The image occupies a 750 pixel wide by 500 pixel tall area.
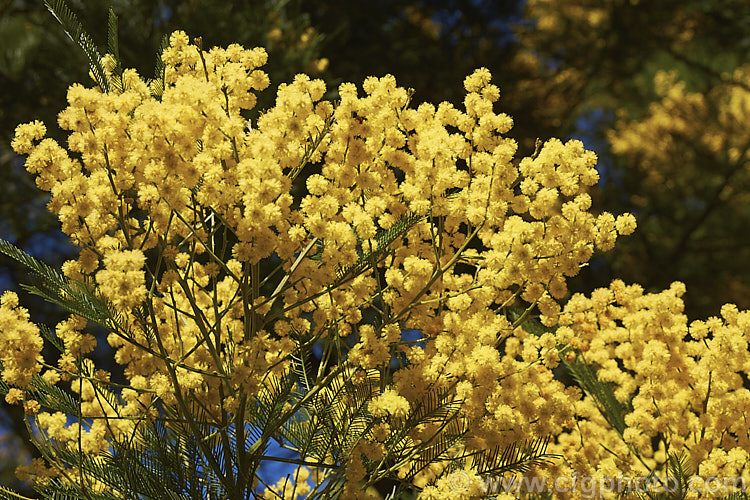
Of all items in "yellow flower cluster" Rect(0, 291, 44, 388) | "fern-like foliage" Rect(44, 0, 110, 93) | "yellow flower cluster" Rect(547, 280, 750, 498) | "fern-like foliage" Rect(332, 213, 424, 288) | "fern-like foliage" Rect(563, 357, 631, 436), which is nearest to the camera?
"yellow flower cluster" Rect(0, 291, 44, 388)

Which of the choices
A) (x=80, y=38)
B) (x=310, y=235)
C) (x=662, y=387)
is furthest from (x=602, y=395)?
(x=80, y=38)

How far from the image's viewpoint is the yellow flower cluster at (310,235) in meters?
1.59

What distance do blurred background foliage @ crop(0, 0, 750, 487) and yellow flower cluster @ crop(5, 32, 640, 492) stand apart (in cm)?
125

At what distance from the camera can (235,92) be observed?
5.83 feet

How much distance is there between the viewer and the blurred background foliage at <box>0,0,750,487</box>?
3.82m

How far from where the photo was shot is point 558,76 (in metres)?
6.18

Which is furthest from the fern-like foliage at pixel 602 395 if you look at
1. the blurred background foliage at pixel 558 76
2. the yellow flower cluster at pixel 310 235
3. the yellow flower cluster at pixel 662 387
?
the blurred background foliage at pixel 558 76

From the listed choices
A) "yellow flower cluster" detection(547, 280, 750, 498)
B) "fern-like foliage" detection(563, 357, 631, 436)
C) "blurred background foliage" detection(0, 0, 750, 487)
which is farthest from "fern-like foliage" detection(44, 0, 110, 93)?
"fern-like foliage" detection(563, 357, 631, 436)

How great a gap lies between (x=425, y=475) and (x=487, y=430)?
43 cm

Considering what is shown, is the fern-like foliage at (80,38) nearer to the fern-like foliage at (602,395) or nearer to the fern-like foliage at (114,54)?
the fern-like foliage at (114,54)

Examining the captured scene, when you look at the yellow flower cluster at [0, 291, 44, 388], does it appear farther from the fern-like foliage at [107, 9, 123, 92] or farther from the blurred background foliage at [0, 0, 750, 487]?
the blurred background foliage at [0, 0, 750, 487]

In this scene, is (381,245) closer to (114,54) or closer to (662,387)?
(114,54)

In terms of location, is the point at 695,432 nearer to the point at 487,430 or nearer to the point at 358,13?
the point at 487,430

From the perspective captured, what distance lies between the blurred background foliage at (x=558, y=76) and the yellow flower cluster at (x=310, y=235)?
1.25m
